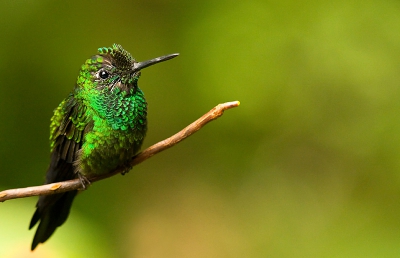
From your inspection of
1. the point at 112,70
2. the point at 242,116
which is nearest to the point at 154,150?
the point at 112,70

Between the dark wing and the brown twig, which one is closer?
the brown twig

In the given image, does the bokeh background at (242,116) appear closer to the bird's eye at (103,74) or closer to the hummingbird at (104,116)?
the hummingbird at (104,116)

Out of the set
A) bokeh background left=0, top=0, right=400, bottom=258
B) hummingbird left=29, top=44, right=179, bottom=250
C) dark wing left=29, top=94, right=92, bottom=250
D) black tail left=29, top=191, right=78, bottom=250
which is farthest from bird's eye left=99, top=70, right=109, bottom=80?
bokeh background left=0, top=0, right=400, bottom=258

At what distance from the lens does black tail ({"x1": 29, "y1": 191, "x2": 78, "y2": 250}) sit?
2.02 metres

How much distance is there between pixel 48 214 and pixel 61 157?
297mm

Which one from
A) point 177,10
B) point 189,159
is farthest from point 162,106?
point 177,10

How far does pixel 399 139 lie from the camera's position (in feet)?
10.2

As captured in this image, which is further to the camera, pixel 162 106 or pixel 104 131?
pixel 162 106

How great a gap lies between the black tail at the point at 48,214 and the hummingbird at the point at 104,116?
0.68 feet

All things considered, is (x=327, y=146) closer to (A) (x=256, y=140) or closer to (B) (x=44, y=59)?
(A) (x=256, y=140)

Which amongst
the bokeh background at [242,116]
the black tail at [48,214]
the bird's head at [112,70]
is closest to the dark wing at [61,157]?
the black tail at [48,214]

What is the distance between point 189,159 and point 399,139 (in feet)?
5.09

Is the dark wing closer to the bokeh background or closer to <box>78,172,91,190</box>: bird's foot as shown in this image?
<box>78,172,91,190</box>: bird's foot

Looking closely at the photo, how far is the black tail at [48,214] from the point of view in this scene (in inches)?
79.4
